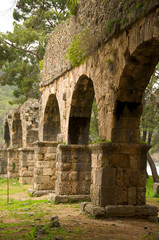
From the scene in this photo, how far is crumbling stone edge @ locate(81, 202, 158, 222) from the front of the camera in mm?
7464

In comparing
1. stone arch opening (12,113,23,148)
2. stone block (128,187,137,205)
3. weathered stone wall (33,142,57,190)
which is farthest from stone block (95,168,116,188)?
stone arch opening (12,113,23,148)

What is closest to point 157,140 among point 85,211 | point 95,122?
A: point 95,122

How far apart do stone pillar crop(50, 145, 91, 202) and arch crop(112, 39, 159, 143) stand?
3.04 meters

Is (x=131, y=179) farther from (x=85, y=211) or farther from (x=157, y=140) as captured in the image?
(x=157, y=140)

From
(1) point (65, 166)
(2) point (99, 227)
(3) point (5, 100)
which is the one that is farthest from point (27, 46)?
(3) point (5, 100)

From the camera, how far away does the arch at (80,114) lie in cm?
1077

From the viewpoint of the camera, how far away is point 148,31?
6105 mm

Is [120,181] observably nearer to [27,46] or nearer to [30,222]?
[30,222]

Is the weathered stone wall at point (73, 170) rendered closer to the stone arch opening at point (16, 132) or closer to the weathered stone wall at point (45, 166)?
the weathered stone wall at point (45, 166)

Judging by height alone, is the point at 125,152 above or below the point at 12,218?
above

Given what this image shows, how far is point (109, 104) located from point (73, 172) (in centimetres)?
351

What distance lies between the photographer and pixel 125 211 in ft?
24.7

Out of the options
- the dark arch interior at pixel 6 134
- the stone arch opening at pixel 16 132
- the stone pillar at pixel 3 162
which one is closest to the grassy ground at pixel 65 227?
the stone arch opening at pixel 16 132

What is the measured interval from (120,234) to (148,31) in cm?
353
